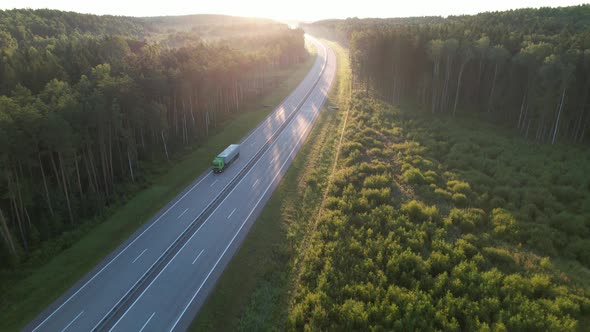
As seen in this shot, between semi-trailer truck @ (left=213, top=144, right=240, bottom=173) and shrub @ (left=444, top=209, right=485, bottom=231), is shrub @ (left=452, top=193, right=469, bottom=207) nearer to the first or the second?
shrub @ (left=444, top=209, right=485, bottom=231)

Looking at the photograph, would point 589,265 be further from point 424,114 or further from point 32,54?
point 32,54

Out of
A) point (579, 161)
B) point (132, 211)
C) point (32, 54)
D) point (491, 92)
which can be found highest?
point (32, 54)

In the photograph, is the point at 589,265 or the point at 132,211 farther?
the point at 132,211

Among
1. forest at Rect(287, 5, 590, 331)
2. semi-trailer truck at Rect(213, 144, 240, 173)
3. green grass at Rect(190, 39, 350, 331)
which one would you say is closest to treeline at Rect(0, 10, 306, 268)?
semi-trailer truck at Rect(213, 144, 240, 173)

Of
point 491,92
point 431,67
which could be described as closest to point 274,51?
point 431,67

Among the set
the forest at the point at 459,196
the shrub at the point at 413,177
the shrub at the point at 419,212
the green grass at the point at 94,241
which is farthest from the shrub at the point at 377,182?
the green grass at the point at 94,241

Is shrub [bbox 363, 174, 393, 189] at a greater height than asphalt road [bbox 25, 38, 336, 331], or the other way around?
shrub [bbox 363, 174, 393, 189]
